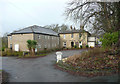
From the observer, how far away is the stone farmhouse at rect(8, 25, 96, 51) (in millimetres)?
22877

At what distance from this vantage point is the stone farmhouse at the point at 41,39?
901 inches

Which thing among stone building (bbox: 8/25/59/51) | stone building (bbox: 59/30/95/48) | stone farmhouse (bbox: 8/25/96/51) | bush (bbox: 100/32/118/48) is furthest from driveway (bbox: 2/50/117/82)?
stone building (bbox: 59/30/95/48)

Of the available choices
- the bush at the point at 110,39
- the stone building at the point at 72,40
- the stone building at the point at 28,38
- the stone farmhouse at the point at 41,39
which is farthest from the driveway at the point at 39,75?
the stone building at the point at 72,40

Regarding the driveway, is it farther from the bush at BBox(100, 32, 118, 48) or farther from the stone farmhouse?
the stone farmhouse

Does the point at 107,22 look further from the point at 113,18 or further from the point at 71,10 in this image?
the point at 71,10

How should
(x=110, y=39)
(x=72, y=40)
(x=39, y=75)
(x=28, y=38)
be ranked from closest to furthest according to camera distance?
(x=39, y=75) → (x=110, y=39) → (x=28, y=38) → (x=72, y=40)

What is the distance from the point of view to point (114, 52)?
799 cm

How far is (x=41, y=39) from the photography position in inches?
960

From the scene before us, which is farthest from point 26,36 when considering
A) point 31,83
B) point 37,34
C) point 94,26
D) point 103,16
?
point 31,83

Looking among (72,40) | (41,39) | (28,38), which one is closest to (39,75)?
(28,38)

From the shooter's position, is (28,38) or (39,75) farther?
(28,38)

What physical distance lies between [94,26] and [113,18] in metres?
3.22

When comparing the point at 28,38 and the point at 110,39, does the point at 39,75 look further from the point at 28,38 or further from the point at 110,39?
the point at 28,38

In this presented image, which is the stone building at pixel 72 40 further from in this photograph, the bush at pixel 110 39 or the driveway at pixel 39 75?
the driveway at pixel 39 75
